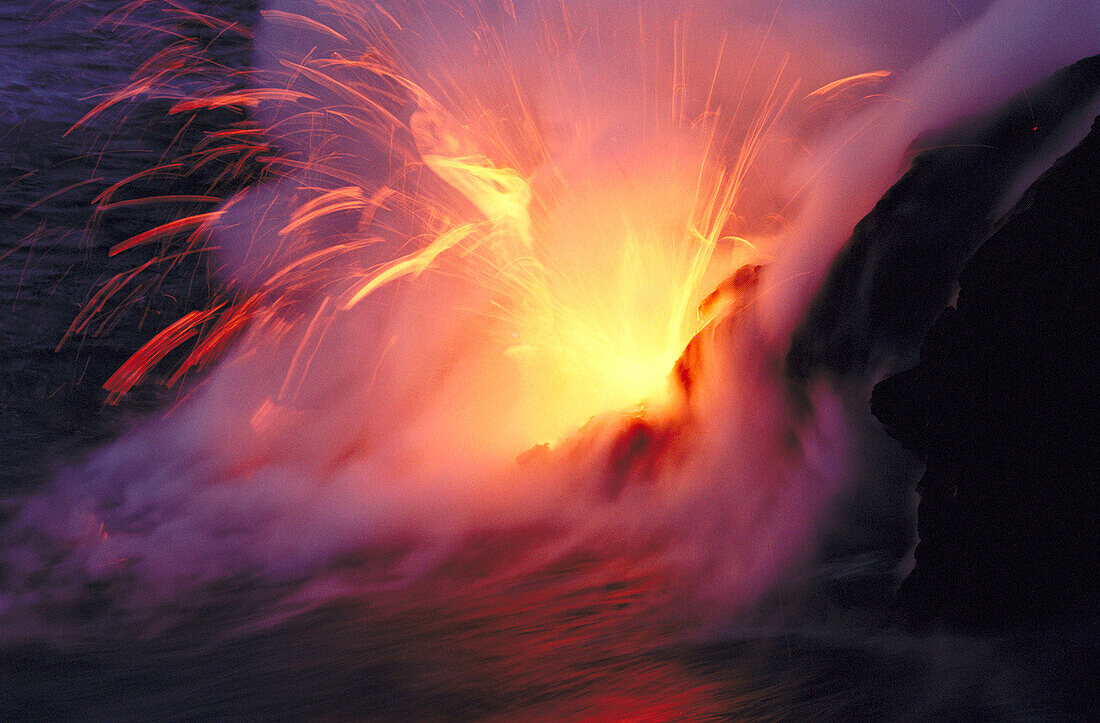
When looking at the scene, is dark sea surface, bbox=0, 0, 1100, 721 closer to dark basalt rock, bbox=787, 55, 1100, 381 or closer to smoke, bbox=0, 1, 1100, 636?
smoke, bbox=0, 1, 1100, 636

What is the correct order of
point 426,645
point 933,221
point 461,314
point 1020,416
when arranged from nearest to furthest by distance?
point 1020,416
point 933,221
point 426,645
point 461,314

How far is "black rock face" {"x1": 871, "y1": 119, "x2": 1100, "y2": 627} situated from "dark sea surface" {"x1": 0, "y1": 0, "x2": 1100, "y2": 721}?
1.03 feet

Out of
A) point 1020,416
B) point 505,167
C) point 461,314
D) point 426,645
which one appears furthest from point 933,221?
point 461,314

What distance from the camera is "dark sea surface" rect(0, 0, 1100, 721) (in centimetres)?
307

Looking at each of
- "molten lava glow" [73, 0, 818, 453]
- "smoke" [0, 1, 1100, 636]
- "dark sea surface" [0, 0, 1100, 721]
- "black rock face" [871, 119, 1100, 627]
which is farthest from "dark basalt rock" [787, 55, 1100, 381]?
"molten lava glow" [73, 0, 818, 453]

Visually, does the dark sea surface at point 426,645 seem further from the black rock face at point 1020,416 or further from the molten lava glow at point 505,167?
the molten lava glow at point 505,167

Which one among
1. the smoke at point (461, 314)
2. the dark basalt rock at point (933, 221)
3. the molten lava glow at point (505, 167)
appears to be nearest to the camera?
the dark basalt rock at point (933, 221)

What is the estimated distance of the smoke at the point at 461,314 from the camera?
5062 mm

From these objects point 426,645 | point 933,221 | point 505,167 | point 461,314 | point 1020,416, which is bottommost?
point 426,645

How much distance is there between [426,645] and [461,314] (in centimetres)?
432

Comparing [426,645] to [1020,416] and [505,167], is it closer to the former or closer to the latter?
[1020,416]

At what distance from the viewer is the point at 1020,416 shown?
9.21 feet

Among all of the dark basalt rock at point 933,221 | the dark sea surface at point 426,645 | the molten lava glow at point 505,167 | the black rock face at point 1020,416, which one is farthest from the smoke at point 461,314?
the black rock face at point 1020,416

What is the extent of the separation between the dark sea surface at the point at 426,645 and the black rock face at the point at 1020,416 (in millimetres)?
315
